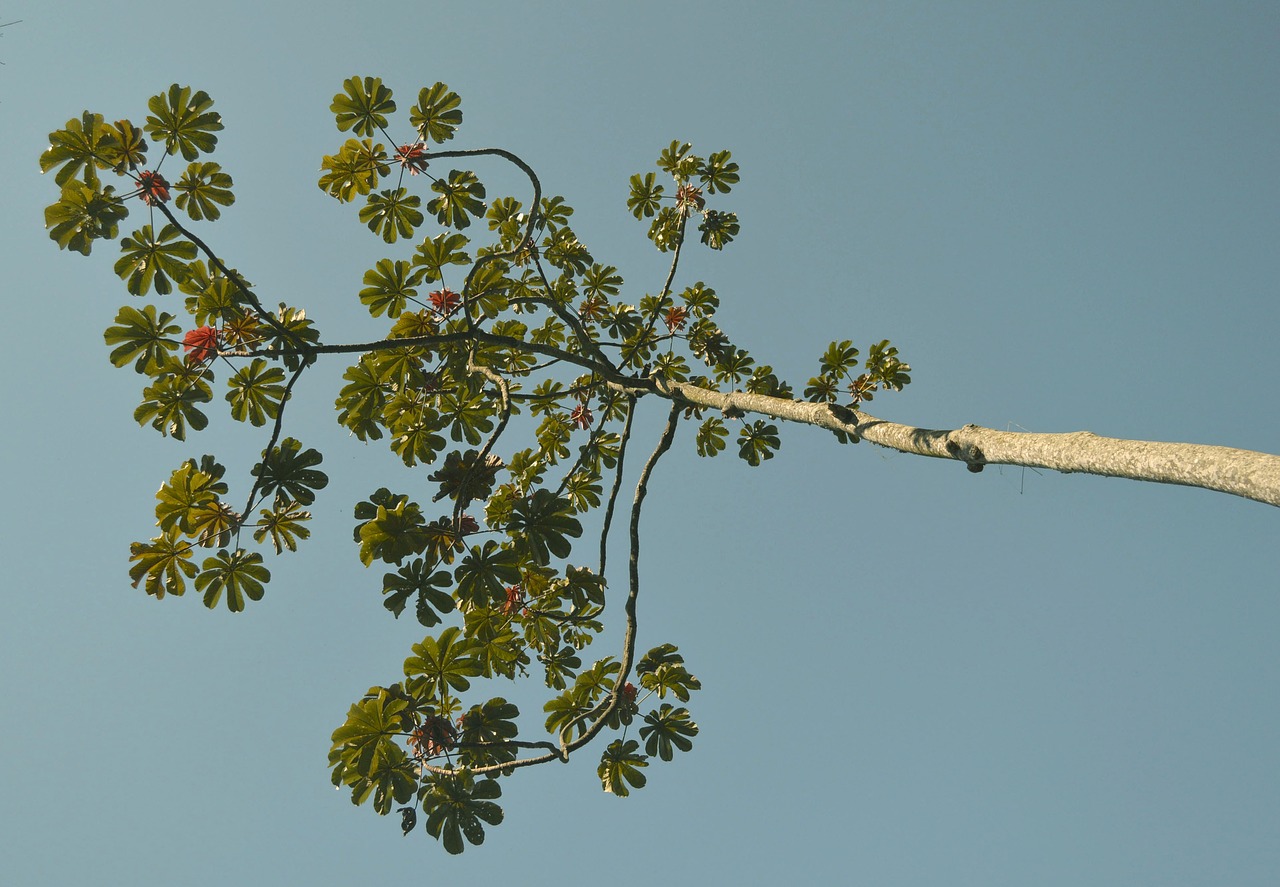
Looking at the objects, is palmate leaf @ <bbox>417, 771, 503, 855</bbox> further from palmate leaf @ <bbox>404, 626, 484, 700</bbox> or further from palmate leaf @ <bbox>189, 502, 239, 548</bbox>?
palmate leaf @ <bbox>189, 502, 239, 548</bbox>

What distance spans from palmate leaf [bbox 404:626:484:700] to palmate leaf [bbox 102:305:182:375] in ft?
7.64

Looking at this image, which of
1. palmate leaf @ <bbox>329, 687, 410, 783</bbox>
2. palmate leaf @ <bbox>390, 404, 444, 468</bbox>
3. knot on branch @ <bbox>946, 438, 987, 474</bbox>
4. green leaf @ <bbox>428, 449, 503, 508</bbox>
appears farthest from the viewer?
palmate leaf @ <bbox>390, 404, 444, 468</bbox>

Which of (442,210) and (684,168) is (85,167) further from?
(684,168)

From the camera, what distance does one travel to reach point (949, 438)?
2.93 meters

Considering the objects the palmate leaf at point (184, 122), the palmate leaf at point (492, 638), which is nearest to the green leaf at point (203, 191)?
the palmate leaf at point (184, 122)

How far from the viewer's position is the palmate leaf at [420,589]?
13.6ft

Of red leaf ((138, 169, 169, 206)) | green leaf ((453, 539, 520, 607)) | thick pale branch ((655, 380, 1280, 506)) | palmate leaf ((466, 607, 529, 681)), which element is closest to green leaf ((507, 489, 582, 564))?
green leaf ((453, 539, 520, 607))

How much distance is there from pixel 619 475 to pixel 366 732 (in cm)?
243

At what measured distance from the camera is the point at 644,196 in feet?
21.9

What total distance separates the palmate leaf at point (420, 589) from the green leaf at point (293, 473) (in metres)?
0.74

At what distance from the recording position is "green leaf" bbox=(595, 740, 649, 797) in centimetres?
523

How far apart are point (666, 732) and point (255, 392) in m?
3.66

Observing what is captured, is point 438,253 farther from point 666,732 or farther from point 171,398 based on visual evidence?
point 666,732

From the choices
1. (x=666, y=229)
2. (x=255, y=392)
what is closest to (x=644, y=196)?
(x=666, y=229)
